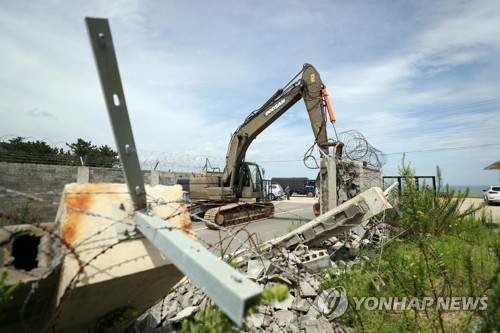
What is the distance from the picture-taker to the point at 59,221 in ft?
6.50

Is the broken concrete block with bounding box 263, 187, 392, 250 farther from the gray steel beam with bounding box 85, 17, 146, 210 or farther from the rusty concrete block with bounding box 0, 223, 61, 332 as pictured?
the gray steel beam with bounding box 85, 17, 146, 210

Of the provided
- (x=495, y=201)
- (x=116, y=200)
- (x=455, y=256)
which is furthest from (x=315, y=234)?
(x=495, y=201)

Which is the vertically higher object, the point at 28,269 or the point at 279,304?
the point at 28,269

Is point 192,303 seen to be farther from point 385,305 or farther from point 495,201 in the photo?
point 495,201

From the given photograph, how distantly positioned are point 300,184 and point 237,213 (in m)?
30.0

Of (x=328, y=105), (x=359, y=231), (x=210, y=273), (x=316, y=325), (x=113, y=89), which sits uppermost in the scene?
(x=328, y=105)

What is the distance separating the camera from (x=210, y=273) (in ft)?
3.83

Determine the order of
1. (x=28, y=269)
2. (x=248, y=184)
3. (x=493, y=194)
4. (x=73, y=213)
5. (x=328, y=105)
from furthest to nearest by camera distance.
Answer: (x=493, y=194)
(x=248, y=184)
(x=328, y=105)
(x=73, y=213)
(x=28, y=269)

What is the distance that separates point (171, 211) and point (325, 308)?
260 cm

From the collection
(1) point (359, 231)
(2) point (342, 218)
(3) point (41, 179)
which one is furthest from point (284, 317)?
(3) point (41, 179)

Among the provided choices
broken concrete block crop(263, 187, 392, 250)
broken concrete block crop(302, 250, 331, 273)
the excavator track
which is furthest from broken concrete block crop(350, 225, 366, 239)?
the excavator track

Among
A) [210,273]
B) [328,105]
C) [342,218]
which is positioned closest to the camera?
[210,273]

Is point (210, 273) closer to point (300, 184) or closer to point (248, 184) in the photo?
point (248, 184)

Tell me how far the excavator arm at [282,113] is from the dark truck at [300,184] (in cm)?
2708
